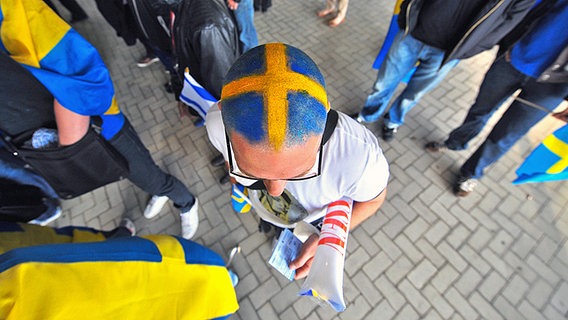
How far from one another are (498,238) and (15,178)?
457cm

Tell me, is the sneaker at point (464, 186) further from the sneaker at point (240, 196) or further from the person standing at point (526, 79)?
the sneaker at point (240, 196)

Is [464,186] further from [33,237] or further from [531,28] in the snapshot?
[33,237]

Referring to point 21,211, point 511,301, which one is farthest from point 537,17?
point 21,211

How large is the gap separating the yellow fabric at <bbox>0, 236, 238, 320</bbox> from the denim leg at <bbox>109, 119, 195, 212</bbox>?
108 centimetres

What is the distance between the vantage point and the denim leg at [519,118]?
2113mm

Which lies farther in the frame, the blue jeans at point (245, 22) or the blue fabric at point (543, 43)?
the blue jeans at point (245, 22)

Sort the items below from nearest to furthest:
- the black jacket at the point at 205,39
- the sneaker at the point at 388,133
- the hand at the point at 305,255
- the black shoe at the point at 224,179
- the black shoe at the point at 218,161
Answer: the hand at the point at 305,255
the black jacket at the point at 205,39
the black shoe at the point at 224,179
the black shoe at the point at 218,161
the sneaker at the point at 388,133

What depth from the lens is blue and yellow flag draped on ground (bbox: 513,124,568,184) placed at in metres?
2.11

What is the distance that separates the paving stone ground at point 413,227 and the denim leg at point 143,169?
1.97 ft

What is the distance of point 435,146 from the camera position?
341 cm

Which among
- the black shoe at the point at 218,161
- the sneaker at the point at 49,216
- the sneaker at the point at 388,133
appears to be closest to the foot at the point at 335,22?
the sneaker at the point at 388,133

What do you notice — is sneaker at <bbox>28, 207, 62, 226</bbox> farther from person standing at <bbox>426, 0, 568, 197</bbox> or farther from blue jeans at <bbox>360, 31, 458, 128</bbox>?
person standing at <bbox>426, 0, 568, 197</bbox>

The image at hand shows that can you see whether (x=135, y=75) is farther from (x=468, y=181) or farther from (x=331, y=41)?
(x=468, y=181)

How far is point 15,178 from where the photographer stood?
2064 millimetres
